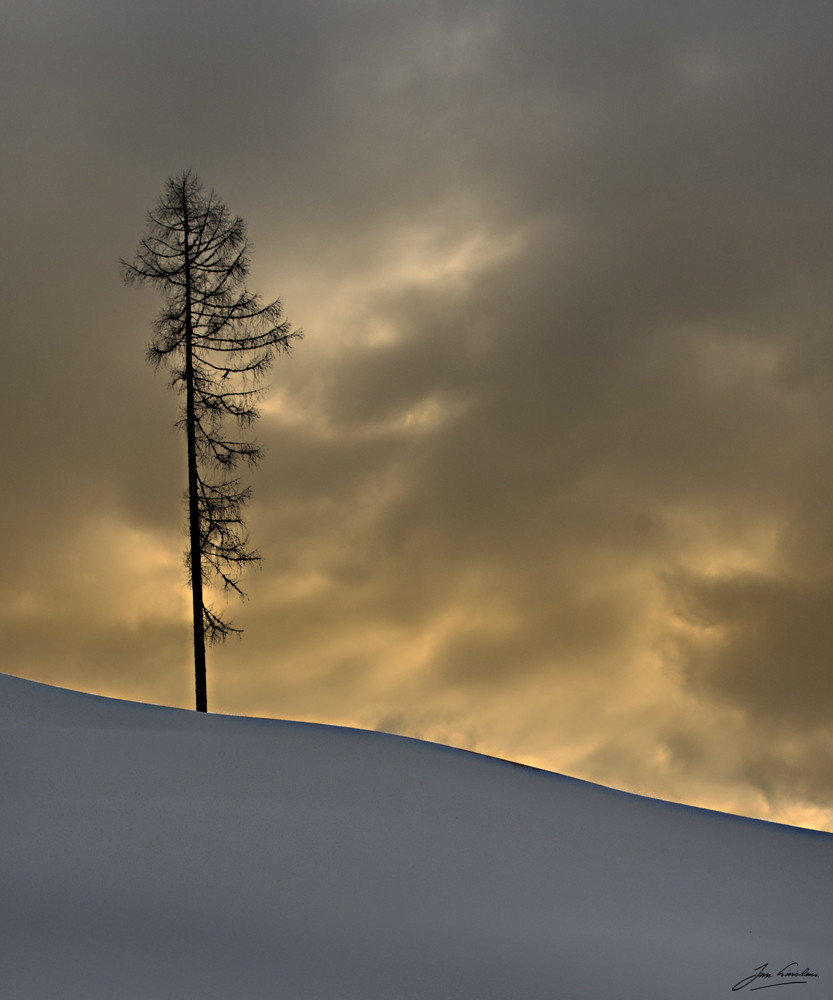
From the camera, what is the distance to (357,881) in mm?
6668

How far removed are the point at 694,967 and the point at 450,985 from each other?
2.04 meters

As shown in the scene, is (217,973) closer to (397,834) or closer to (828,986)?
(397,834)

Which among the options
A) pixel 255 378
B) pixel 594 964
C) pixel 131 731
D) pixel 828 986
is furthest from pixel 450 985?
pixel 255 378

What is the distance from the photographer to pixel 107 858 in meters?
6.52

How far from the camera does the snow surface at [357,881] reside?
17.9 ft

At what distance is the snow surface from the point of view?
17.9 ft
